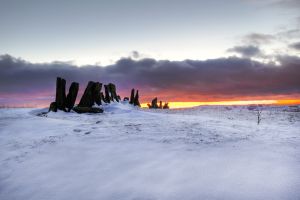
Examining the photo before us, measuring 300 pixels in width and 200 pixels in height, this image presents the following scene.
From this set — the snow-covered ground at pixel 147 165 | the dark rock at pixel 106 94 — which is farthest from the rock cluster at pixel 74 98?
the snow-covered ground at pixel 147 165

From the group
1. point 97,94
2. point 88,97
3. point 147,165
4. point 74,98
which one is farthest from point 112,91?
point 147,165

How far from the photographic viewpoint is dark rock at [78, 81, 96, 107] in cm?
1448

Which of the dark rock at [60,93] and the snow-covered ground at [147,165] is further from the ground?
the dark rock at [60,93]

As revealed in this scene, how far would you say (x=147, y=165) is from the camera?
448 cm

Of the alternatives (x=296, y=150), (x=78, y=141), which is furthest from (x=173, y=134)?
(x=296, y=150)

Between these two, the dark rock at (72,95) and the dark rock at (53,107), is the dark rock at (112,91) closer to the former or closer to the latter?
the dark rock at (72,95)

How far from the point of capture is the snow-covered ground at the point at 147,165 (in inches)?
147

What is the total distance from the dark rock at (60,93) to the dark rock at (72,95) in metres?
0.21

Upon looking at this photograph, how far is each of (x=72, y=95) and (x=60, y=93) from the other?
0.59 metres

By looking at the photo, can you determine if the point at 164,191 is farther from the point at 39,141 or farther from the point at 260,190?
the point at 39,141

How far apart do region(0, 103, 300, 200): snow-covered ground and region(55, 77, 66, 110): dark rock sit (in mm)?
6131

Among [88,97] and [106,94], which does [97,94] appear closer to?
[88,97]

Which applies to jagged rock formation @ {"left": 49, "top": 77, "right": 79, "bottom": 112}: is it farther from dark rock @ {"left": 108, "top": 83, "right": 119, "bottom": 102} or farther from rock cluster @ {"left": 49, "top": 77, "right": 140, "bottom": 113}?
dark rock @ {"left": 108, "top": 83, "right": 119, "bottom": 102}

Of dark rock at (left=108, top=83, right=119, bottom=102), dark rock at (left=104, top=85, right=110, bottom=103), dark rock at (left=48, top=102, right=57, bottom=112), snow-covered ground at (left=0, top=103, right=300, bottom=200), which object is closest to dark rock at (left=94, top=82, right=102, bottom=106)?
dark rock at (left=104, top=85, right=110, bottom=103)
